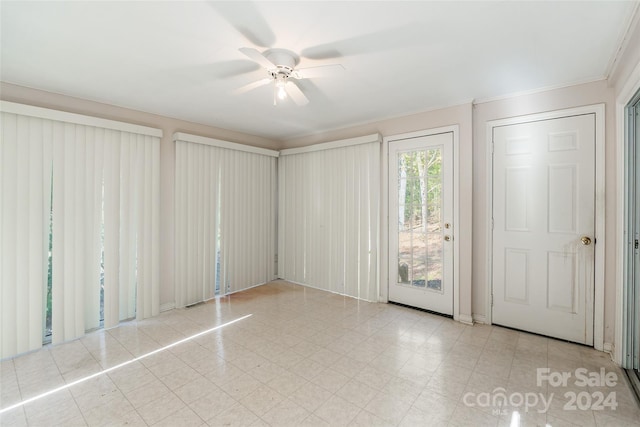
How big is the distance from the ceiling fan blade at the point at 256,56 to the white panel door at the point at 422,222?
82.1 inches

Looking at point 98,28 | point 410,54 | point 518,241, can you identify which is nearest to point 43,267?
point 98,28

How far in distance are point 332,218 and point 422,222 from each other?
1.36 m

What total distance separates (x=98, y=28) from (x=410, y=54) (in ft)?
7.13

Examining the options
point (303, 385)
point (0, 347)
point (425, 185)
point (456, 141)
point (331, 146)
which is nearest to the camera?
point (303, 385)

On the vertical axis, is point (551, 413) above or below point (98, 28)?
below

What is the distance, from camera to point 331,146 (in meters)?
4.29

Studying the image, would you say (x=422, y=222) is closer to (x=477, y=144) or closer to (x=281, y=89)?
(x=477, y=144)

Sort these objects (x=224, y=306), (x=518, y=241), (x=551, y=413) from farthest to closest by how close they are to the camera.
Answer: (x=224, y=306) → (x=518, y=241) → (x=551, y=413)

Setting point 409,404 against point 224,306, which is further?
point 224,306

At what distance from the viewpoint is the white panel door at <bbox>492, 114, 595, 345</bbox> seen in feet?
8.73

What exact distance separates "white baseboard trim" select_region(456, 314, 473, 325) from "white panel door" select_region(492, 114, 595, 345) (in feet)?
0.76

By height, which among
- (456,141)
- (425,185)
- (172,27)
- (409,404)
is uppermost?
(172,27)

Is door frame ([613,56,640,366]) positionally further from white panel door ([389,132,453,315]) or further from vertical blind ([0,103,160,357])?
vertical blind ([0,103,160,357])

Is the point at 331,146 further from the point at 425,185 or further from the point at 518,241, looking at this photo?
the point at 518,241
